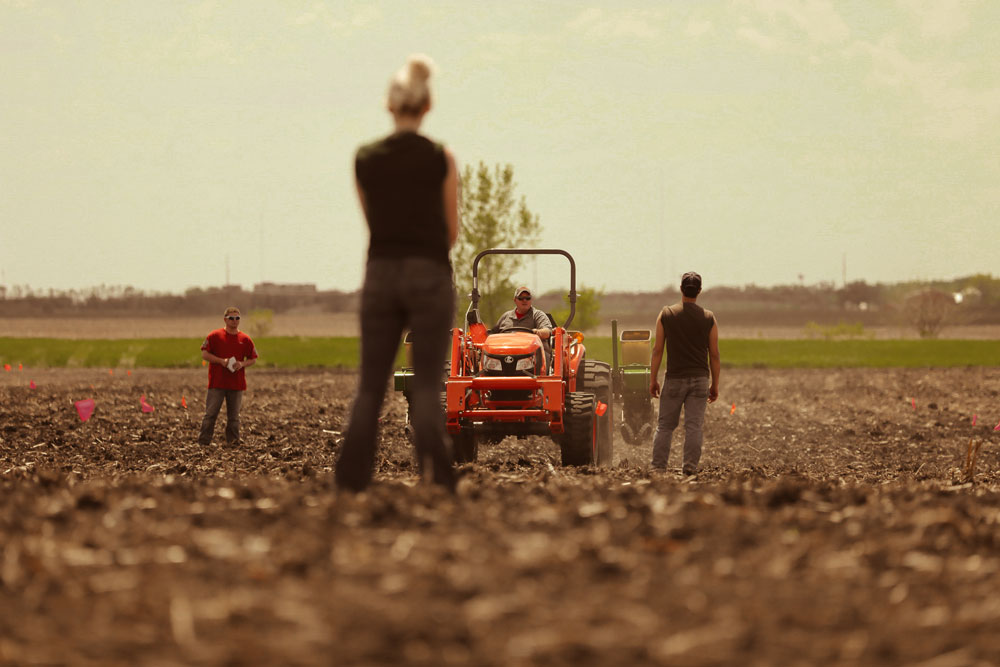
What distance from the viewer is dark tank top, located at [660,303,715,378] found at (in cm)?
895

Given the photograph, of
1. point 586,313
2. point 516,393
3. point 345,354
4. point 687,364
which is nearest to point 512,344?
point 516,393

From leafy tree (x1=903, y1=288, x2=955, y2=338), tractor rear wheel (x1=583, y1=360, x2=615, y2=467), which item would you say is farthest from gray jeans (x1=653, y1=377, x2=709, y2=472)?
leafy tree (x1=903, y1=288, x2=955, y2=338)

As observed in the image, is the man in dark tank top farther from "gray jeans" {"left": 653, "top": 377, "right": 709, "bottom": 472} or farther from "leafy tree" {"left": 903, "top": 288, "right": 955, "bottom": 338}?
"leafy tree" {"left": 903, "top": 288, "right": 955, "bottom": 338}

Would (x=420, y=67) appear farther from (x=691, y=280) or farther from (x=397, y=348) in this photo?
(x=691, y=280)

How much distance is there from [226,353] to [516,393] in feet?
15.7

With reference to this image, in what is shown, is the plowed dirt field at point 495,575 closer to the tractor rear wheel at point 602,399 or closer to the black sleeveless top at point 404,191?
the black sleeveless top at point 404,191

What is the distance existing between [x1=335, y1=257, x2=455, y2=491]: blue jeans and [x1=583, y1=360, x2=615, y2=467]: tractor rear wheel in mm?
5260

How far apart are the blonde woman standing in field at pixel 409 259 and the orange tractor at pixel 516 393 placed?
428 centimetres

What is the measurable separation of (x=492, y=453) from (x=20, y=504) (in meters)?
7.72

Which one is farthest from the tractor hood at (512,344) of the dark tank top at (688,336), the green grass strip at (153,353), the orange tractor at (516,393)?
the green grass strip at (153,353)

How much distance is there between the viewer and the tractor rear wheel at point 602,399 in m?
10.5

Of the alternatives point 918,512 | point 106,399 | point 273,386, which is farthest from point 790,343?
point 918,512

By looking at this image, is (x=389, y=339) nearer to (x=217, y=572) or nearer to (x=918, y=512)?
(x=217, y=572)

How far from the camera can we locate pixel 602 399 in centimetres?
1064
